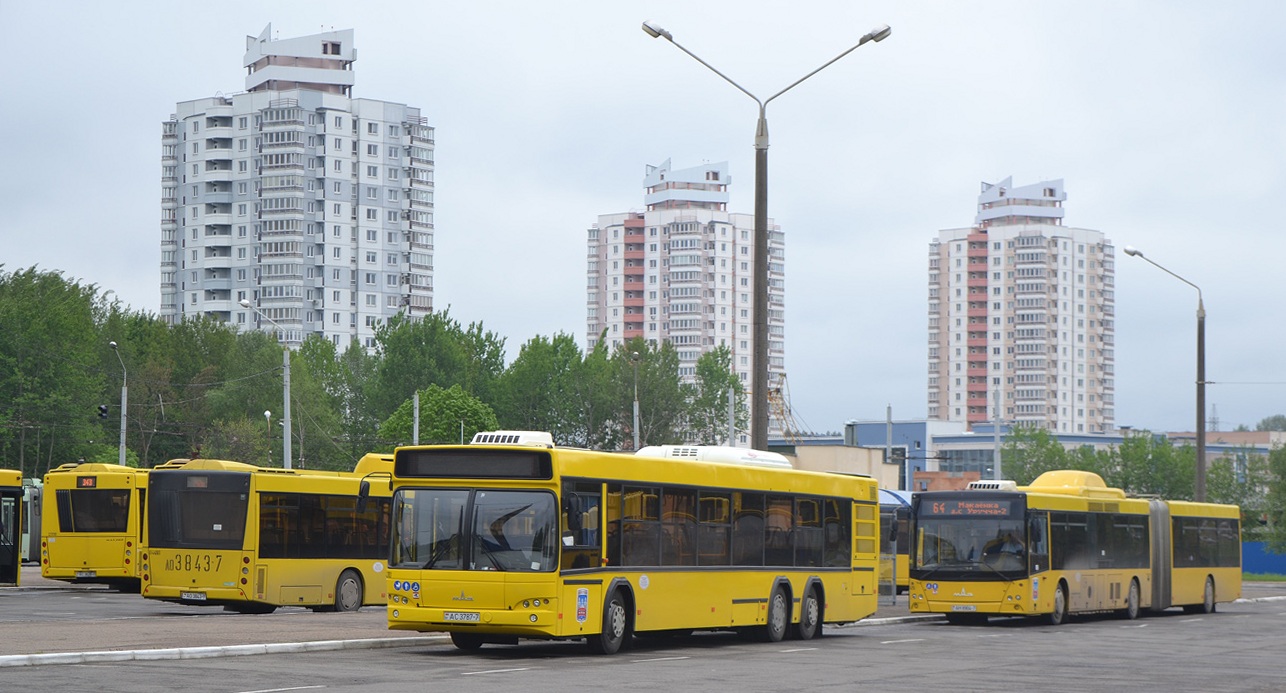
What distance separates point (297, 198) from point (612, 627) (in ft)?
419

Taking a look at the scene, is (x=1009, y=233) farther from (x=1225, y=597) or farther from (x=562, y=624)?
(x=562, y=624)

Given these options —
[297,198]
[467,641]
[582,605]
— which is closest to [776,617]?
[582,605]

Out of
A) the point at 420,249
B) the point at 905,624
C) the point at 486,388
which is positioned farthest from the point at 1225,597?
the point at 420,249

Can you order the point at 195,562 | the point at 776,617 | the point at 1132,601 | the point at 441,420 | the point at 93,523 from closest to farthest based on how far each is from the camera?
the point at 776,617 → the point at 195,562 → the point at 1132,601 → the point at 93,523 → the point at 441,420

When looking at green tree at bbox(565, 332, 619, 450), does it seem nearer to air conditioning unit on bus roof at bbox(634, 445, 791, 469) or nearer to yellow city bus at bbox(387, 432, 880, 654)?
air conditioning unit on bus roof at bbox(634, 445, 791, 469)

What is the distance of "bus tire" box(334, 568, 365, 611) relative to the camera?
104ft

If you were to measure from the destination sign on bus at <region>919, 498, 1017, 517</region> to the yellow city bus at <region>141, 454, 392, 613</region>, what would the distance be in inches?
408

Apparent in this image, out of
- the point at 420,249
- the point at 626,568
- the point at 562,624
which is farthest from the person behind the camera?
the point at 420,249

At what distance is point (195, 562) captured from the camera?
30.0m

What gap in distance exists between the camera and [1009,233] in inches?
7859

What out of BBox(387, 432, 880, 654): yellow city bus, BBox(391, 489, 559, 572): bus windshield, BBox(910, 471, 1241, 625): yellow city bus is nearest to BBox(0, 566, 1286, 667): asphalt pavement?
BBox(387, 432, 880, 654): yellow city bus

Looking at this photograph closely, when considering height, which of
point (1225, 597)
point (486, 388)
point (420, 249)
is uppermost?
point (420, 249)

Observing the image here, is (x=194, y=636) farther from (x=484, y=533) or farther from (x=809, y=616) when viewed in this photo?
(x=809, y=616)

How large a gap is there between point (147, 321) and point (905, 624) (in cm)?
8889
